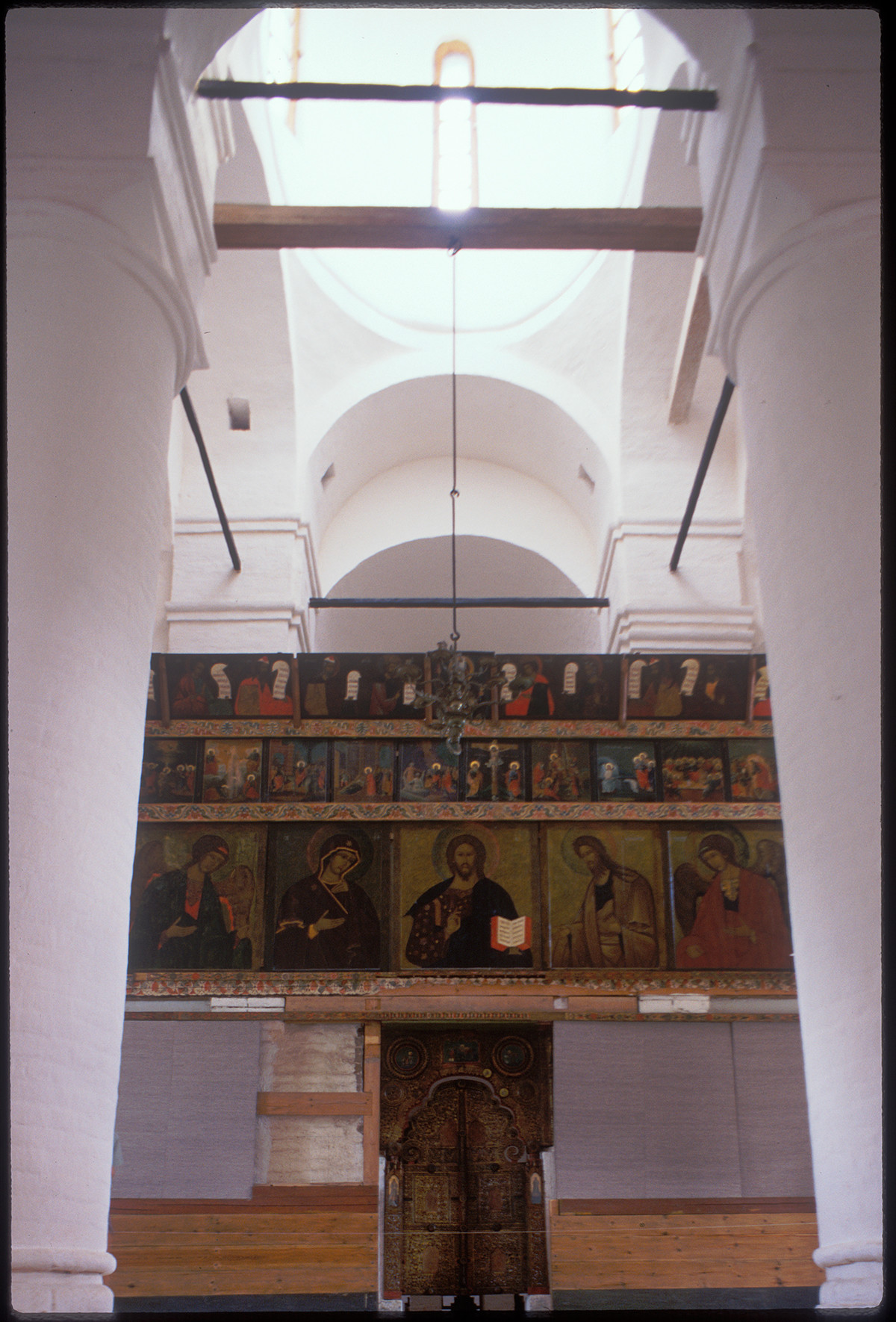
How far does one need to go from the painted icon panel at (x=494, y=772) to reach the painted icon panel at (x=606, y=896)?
0.45m

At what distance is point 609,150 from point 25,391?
996cm

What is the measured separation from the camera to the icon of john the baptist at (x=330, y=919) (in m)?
8.95

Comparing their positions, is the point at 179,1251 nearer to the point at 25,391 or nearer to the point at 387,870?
the point at 387,870

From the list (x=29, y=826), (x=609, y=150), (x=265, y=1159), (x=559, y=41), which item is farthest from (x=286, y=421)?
(x=29, y=826)

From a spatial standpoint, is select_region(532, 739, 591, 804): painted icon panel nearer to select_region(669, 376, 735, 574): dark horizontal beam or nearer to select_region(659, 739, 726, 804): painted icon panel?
select_region(659, 739, 726, 804): painted icon panel

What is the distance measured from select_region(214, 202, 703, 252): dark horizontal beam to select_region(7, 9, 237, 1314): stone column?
2230 millimetres

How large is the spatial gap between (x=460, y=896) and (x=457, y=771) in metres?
1.02

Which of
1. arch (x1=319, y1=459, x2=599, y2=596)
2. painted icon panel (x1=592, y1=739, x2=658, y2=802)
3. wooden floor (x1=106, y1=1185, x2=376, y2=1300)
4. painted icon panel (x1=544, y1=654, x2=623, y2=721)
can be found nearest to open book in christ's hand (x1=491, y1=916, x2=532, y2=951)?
painted icon panel (x1=592, y1=739, x2=658, y2=802)

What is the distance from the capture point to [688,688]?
10008 millimetres

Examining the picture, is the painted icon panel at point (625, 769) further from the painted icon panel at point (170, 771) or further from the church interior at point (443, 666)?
the painted icon panel at point (170, 771)

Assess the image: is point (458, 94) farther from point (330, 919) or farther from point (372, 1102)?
point (372, 1102)

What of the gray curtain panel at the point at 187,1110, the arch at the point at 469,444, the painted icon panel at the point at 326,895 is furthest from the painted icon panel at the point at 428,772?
the arch at the point at 469,444

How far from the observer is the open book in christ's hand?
354 inches

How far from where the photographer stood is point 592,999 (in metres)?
8.78
